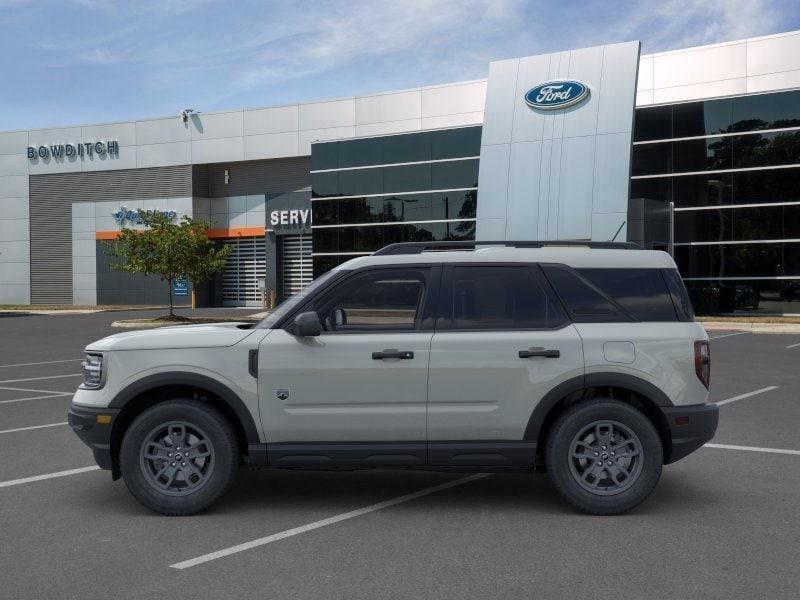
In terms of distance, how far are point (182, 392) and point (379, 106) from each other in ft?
117

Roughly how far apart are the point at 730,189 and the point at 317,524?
28.9 metres

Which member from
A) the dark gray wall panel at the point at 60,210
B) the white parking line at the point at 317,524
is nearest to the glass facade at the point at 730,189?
the white parking line at the point at 317,524

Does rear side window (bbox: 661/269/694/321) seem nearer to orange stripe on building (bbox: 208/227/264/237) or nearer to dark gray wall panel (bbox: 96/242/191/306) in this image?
orange stripe on building (bbox: 208/227/264/237)

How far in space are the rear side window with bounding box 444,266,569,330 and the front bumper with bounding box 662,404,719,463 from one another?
3.12 feet

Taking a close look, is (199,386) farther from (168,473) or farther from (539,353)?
(539,353)

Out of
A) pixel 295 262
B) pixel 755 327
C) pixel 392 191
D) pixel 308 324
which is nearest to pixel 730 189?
pixel 755 327

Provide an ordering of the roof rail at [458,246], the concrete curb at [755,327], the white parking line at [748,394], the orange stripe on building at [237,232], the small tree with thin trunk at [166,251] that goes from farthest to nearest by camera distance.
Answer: the orange stripe on building at [237,232], the small tree with thin trunk at [166,251], the concrete curb at [755,327], the white parking line at [748,394], the roof rail at [458,246]

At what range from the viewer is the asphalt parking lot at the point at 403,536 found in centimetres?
443

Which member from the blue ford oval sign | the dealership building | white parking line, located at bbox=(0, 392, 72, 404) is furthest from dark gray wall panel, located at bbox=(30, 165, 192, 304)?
white parking line, located at bbox=(0, 392, 72, 404)

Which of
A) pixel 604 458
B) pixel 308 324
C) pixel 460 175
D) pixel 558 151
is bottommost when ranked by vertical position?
pixel 604 458

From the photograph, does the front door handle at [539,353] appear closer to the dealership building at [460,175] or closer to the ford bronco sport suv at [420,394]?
the ford bronco sport suv at [420,394]

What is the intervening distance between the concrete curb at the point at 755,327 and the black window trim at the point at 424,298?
73.9 feet

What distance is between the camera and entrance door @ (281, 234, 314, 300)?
150 ft

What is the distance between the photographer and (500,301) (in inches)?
234
